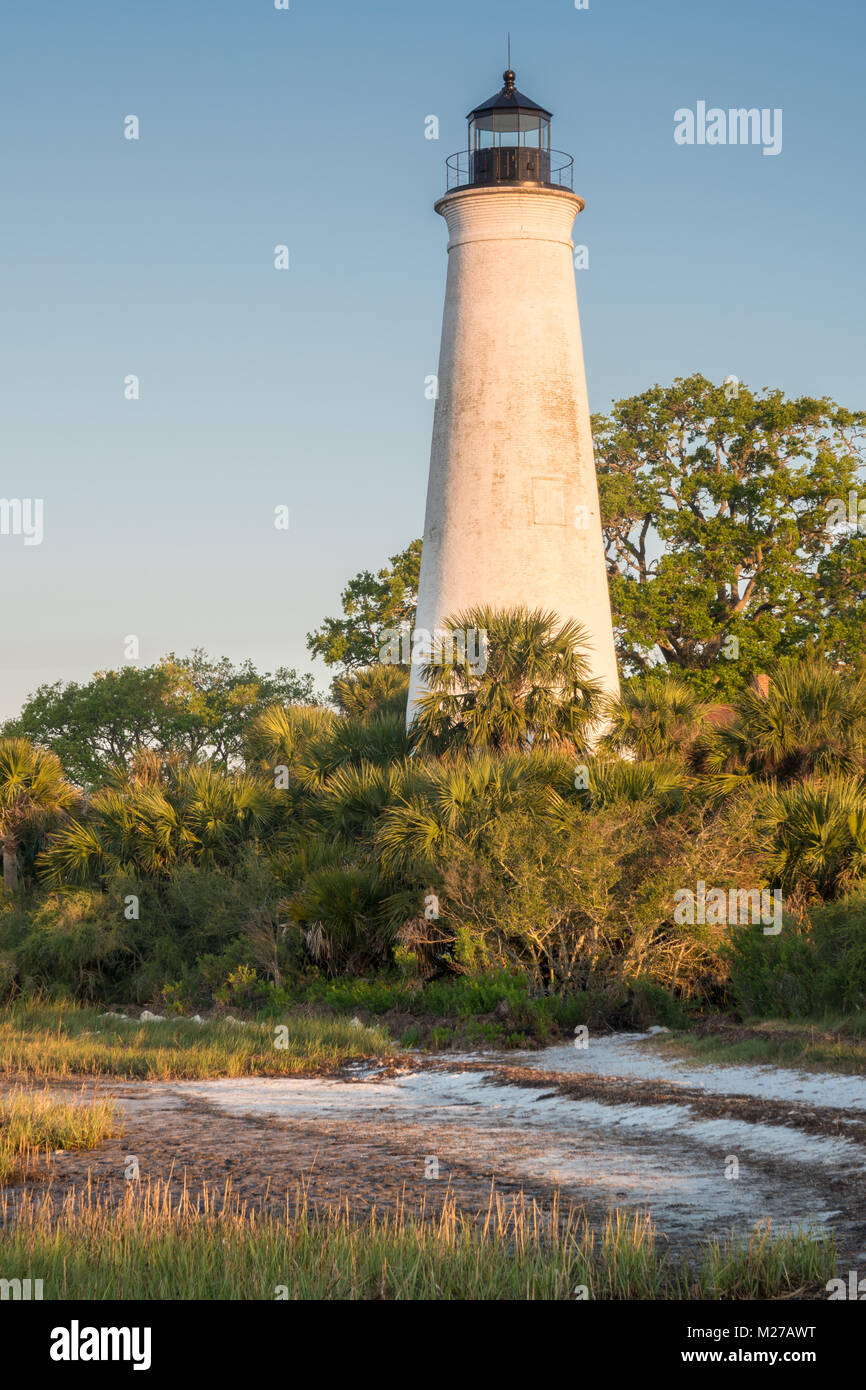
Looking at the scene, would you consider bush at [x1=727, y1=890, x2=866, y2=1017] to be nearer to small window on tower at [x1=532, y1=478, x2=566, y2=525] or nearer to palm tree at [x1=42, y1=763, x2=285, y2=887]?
small window on tower at [x1=532, y1=478, x2=566, y2=525]

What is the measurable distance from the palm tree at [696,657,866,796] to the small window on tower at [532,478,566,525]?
4.79 m

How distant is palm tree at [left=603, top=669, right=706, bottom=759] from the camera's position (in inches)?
873

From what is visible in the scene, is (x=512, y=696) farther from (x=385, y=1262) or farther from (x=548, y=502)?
(x=385, y=1262)

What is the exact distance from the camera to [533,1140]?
11516mm

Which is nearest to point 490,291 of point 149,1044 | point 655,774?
point 655,774

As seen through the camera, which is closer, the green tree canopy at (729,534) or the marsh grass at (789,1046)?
the marsh grass at (789,1046)

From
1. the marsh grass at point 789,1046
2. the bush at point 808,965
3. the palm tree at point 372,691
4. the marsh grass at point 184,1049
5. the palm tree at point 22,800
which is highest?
the palm tree at point 372,691

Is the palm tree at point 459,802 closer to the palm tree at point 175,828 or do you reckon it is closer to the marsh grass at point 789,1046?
the marsh grass at point 789,1046

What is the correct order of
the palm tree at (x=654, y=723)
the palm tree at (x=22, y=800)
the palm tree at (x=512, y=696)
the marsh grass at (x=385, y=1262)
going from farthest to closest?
the palm tree at (x=22, y=800)
the palm tree at (x=654, y=723)
the palm tree at (x=512, y=696)
the marsh grass at (x=385, y=1262)

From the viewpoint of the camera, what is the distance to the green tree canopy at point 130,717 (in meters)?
44.4

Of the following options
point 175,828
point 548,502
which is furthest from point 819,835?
point 175,828

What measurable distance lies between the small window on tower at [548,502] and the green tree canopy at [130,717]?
20130 mm

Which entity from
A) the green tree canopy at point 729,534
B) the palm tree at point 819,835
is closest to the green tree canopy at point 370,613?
the green tree canopy at point 729,534
